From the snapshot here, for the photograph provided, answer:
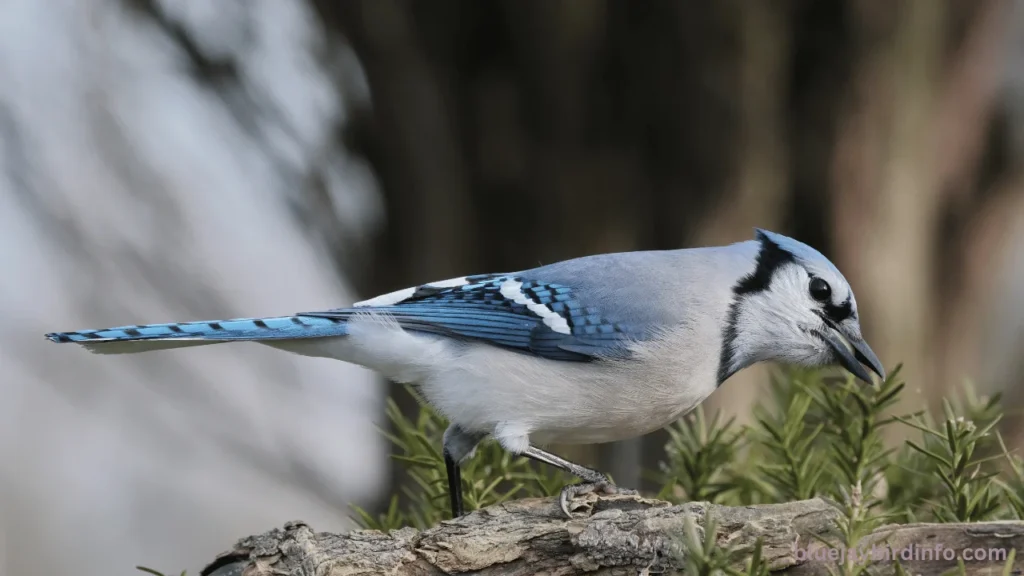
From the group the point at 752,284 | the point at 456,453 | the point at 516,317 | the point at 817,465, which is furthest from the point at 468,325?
A: the point at 817,465

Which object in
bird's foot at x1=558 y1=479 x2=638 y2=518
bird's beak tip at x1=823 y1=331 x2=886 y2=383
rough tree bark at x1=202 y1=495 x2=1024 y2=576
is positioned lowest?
rough tree bark at x1=202 y1=495 x2=1024 y2=576

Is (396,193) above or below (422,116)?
A: below

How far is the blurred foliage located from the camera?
120cm

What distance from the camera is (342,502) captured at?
2.73 m

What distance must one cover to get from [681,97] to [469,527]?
1.86 meters

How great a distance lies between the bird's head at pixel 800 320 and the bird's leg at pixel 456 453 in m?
0.39

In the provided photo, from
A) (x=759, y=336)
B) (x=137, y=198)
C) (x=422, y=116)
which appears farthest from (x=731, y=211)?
(x=137, y=198)

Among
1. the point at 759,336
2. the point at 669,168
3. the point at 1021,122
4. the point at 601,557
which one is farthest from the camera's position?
the point at 1021,122

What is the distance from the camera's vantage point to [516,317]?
1381mm

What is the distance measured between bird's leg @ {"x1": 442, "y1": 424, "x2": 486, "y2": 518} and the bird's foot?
0.68 ft

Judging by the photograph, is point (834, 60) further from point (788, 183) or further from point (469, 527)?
point (469, 527)

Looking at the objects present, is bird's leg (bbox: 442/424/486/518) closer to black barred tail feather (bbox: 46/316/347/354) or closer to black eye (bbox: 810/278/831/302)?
black barred tail feather (bbox: 46/316/347/354)

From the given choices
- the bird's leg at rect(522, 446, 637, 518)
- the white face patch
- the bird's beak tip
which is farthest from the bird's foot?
the bird's beak tip

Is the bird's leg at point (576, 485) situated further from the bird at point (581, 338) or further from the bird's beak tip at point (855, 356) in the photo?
the bird's beak tip at point (855, 356)
